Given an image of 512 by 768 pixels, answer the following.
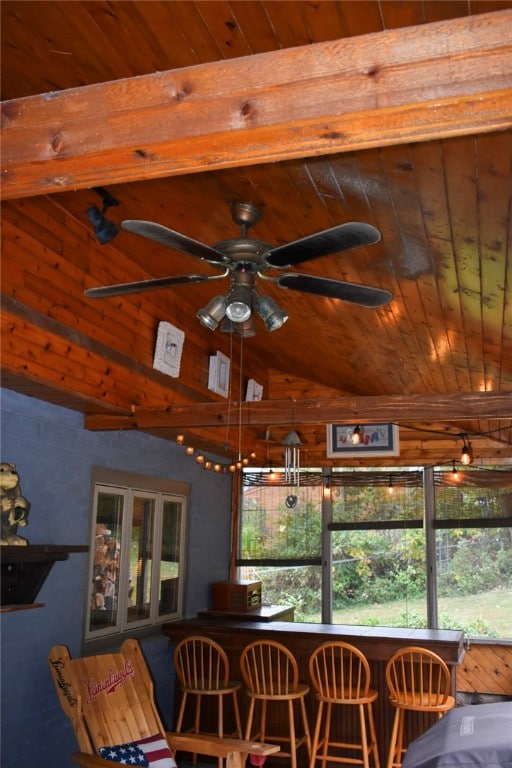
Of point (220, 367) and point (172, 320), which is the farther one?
point (220, 367)

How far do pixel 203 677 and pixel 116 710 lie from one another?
1.52 m

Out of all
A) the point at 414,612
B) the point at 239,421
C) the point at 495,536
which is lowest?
the point at 414,612

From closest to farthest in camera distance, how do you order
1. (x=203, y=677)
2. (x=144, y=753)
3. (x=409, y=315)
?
(x=144, y=753) → (x=409, y=315) → (x=203, y=677)

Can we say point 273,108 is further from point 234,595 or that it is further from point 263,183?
point 234,595

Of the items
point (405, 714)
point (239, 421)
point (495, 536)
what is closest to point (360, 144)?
point (239, 421)

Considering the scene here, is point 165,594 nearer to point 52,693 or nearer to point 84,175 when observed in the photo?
point 52,693

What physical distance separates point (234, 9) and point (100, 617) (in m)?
4.64

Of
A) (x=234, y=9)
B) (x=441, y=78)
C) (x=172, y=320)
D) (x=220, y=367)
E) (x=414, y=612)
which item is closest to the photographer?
(x=441, y=78)

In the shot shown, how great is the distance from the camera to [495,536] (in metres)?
7.95

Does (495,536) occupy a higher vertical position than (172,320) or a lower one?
lower

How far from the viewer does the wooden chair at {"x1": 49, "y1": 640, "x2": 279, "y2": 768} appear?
3971 mm

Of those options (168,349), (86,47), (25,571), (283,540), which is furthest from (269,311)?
(283,540)

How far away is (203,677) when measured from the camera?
19.1 ft

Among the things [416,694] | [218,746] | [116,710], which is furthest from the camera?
[416,694]
